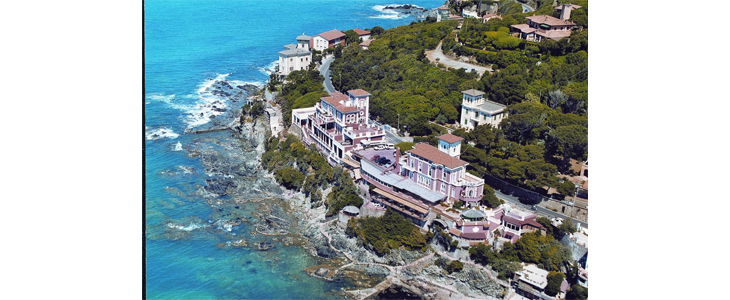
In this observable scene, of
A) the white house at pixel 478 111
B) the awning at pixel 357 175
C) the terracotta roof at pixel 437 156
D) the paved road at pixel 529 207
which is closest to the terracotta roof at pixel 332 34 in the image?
the white house at pixel 478 111

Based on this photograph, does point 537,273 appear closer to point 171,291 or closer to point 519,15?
point 171,291

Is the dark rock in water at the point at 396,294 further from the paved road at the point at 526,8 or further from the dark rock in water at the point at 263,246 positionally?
the paved road at the point at 526,8

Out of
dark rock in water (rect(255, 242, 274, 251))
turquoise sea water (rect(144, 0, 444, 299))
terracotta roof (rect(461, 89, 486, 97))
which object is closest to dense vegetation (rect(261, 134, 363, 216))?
dark rock in water (rect(255, 242, 274, 251))

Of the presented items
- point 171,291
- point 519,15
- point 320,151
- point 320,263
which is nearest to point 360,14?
point 519,15

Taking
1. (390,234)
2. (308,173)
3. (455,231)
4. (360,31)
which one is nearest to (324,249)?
(390,234)

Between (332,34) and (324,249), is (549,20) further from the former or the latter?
(324,249)

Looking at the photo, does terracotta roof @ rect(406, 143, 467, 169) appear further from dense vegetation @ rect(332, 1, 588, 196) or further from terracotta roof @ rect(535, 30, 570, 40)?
terracotta roof @ rect(535, 30, 570, 40)
